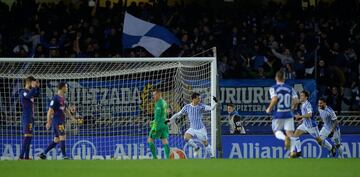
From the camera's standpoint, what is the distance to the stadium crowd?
Answer: 24.2m

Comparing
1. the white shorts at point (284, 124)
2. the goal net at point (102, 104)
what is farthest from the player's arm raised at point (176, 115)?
the white shorts at point (284, 124)

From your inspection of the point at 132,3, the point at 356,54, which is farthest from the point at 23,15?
the point at 356,54

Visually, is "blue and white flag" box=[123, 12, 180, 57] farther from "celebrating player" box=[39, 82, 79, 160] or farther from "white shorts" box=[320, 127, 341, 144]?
"celebrating player" box=[39, 82, 79, 160]

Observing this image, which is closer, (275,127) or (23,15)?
(275,127)

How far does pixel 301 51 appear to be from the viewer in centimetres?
2475

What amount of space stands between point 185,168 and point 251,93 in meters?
9.14

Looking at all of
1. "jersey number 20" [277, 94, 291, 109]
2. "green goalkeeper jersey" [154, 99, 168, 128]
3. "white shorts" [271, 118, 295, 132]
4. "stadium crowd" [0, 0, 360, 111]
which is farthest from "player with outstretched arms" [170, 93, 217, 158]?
"jersey number 20" [277, 94, 291, 109]

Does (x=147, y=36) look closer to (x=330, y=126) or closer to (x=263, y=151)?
(x=263, y=151)

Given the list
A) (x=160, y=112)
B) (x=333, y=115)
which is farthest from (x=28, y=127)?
(x=333, y=115)

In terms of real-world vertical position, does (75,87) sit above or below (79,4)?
below

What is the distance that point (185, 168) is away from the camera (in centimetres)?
1366

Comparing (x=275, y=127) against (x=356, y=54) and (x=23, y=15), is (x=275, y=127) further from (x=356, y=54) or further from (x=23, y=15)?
(x=23, y=15)

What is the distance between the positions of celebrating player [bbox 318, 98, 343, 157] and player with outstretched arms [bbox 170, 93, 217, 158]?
3072 mm

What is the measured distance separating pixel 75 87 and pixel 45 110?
890 mm
